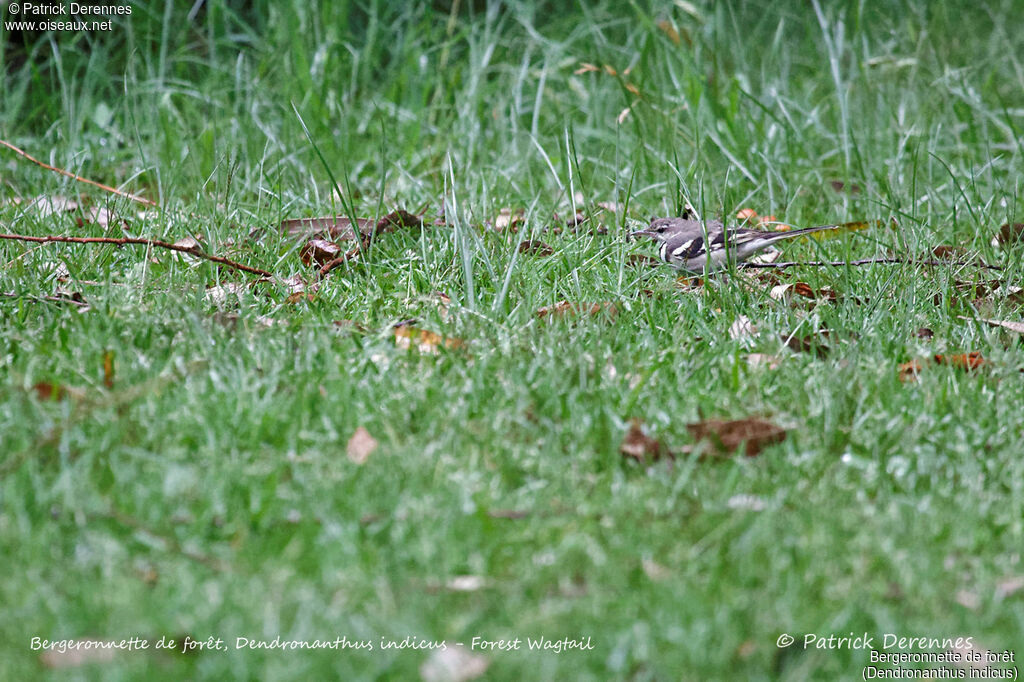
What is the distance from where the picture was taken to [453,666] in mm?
1583

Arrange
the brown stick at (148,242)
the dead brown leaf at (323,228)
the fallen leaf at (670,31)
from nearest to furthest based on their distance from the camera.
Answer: the brown stick at (148,242) → the dead brown leaf at (323,228) → the fallen leaf at (670,31)

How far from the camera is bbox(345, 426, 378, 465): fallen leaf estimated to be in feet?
7.14

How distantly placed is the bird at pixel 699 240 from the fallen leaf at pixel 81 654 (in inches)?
98.7

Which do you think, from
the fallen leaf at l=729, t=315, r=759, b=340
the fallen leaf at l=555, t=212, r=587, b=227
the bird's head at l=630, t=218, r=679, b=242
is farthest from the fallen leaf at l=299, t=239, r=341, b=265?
the fallen leaf at l=729, t=315, r=759, b=340

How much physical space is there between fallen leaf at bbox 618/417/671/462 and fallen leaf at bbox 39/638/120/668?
1098mm

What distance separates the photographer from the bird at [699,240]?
3699mm

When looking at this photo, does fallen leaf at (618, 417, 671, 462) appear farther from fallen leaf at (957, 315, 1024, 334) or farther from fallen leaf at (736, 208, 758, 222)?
fallen leaf at (736, 208, 758, 222)

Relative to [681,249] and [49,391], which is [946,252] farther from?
[49,391]

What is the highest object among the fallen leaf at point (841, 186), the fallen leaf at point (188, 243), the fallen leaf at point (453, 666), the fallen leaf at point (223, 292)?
the fallen leaf at point (453, 666)

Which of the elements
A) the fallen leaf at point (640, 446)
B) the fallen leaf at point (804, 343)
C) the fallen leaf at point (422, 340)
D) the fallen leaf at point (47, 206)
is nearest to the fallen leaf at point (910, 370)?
the fallen leaf at point (804, 343)

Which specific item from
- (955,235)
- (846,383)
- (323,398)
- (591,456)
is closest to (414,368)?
(323,398)

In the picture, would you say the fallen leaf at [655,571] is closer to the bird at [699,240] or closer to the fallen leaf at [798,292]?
the fallen leaf at [798,292]

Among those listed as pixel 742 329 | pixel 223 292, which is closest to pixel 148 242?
Answer: pixel 223 292

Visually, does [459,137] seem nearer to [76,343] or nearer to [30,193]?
[30,193]
